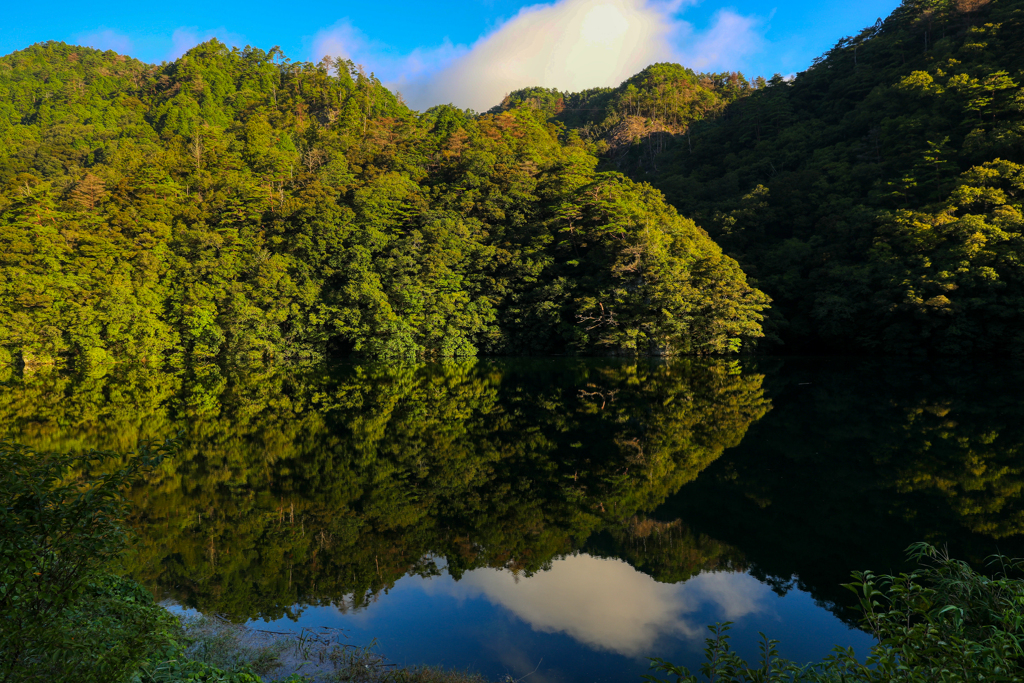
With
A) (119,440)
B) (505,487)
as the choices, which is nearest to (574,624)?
(505,487)

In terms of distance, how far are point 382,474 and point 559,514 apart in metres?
3.30

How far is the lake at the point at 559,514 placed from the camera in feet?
15.7

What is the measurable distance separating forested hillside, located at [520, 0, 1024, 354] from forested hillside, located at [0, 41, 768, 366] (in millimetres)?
5479

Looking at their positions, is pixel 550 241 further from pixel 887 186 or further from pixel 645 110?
pixel 645 110

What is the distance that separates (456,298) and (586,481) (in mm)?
27313

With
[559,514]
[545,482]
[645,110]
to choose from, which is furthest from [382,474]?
[645,110]

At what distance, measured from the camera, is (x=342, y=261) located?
35094 millimetres

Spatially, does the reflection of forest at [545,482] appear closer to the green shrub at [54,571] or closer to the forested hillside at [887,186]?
the green shrub at [54,571]

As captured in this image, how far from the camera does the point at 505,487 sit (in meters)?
8.18

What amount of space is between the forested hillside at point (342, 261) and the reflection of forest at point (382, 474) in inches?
516

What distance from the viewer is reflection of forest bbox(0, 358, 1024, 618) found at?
5809 mm

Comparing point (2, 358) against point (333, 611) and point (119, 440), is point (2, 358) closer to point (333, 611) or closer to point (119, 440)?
point (119, 440)

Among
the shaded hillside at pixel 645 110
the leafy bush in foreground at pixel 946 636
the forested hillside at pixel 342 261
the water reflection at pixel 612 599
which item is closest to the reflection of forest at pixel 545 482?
the water reflection at pixel 612 599

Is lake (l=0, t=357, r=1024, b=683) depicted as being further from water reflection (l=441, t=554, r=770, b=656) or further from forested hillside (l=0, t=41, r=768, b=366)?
forested hillside (l=0, t=41, r=768, b=366)
